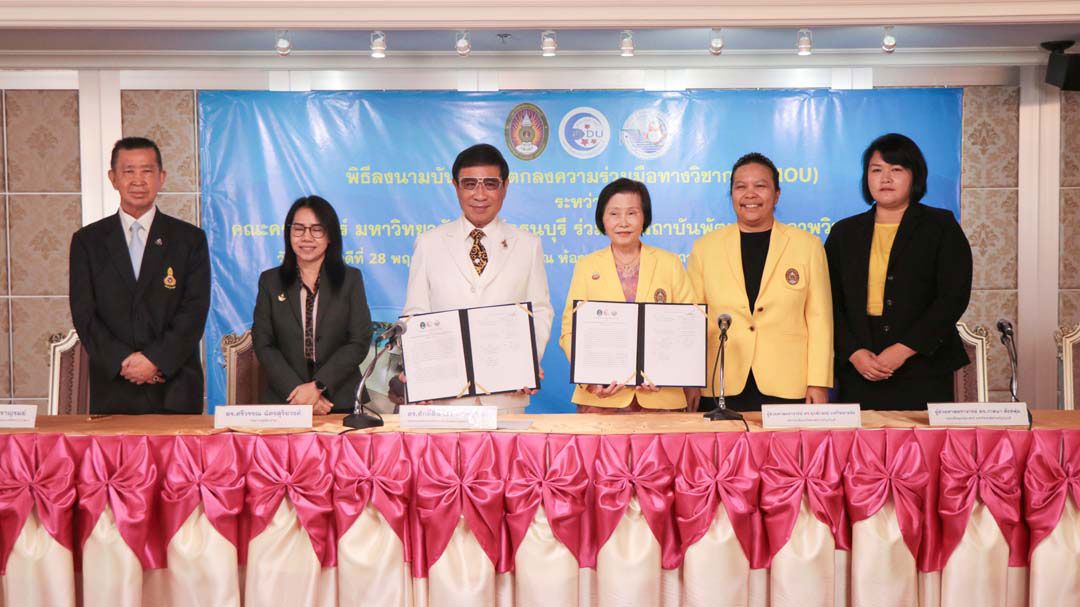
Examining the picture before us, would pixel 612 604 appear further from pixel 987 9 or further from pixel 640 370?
pixel 987 9

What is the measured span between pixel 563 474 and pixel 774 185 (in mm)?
1637

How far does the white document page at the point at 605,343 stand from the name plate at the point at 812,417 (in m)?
0.59

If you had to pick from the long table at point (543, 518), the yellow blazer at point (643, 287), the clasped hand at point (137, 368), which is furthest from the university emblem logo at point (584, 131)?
the long table at point (543, 518)

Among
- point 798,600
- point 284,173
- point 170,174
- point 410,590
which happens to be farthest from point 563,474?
point 170,174

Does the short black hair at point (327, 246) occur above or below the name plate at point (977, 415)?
above

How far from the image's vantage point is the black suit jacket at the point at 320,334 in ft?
12.1

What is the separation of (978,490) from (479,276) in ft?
6.83

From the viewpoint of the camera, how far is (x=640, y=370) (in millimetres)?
3213

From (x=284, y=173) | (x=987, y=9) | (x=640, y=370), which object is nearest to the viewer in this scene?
(x=640, y=370)

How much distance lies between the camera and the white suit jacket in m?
3.85

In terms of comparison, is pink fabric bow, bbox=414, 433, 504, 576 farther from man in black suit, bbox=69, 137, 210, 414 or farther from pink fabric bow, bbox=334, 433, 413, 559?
man in black suit, bbox=69, 137, 210, 414

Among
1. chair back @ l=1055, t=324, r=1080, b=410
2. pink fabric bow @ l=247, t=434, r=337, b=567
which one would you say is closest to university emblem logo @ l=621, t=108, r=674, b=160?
chair back @ l=1055, t=324, r=1080, b=410

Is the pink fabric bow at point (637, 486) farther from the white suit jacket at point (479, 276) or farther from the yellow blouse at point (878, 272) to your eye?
the yellow blouse at point (878, 272)

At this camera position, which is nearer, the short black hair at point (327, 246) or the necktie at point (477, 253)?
the short black hair at point (327, 246)
